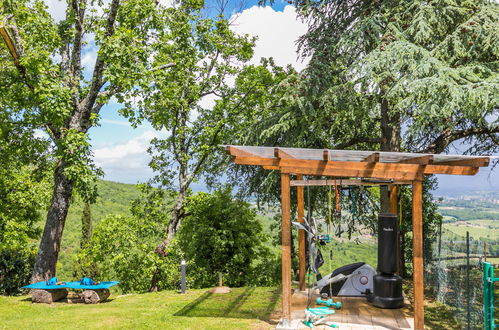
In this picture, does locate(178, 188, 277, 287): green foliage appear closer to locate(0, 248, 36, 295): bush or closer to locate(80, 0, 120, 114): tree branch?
locate(0, 248, 36, 295): bush

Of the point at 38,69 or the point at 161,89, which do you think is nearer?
the point at 38,69

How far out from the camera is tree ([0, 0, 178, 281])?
11.0 meters

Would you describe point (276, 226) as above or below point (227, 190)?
below

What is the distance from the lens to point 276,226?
707 inches

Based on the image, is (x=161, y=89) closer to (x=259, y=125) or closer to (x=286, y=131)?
(x=259, y=125)

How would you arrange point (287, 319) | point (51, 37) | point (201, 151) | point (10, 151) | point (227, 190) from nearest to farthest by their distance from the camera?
point (287, 319) → point (51, 37) → point (10, 151) → point (227, 190) → point (201, 151)

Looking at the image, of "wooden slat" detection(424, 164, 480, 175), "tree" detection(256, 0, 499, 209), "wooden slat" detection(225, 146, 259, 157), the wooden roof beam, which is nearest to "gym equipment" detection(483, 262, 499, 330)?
"wooden slat" detection(424, 164, 480, 175)

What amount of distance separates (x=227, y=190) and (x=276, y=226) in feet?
11.4

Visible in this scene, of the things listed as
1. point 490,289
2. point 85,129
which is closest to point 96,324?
point 85,129

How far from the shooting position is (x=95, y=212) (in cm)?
3406

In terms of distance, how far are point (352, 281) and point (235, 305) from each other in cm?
257

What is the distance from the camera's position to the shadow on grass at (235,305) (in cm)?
844

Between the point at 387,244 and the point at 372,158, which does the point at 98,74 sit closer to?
the point at 372,158

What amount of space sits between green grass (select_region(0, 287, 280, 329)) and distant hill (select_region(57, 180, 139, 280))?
49.1 ft
